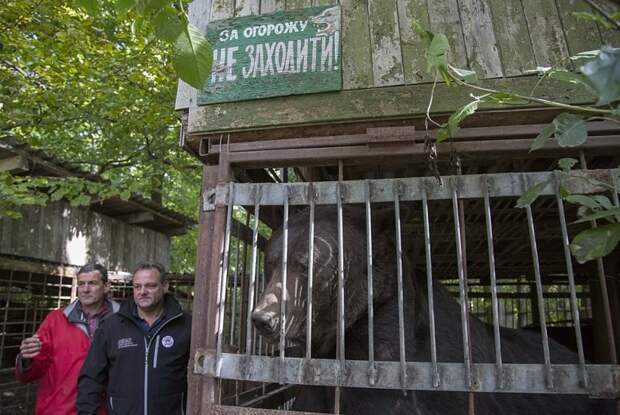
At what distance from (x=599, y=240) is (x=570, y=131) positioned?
38 cm

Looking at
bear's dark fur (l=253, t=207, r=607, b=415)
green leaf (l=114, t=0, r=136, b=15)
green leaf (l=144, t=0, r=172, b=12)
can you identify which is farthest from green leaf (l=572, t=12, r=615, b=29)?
bear's dark fur (l=253, t=207, r=607, b=415)

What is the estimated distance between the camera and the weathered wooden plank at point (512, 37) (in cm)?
285

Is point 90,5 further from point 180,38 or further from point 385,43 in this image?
point 385,43

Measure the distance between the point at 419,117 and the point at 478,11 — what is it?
0.86 m

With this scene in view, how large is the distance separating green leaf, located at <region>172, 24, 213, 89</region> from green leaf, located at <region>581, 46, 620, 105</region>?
111 centimetres

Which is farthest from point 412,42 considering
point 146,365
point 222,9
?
point 146,365

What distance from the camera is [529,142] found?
2.65 m

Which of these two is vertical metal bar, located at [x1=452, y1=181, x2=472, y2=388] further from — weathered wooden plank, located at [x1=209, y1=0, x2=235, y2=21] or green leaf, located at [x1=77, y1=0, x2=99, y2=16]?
weathered wooden plank, located at [x1=209, y1=0, x2=235, y2=21]

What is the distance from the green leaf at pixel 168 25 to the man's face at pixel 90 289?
2.98 meters

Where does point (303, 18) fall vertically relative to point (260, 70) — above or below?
above

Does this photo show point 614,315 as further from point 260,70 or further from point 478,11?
point 260,70

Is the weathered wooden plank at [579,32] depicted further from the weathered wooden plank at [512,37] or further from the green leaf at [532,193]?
the green leaf at [532,193]

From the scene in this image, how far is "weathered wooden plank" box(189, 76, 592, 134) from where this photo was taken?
2.78 m

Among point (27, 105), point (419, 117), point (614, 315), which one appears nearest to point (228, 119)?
point (419, 117)
